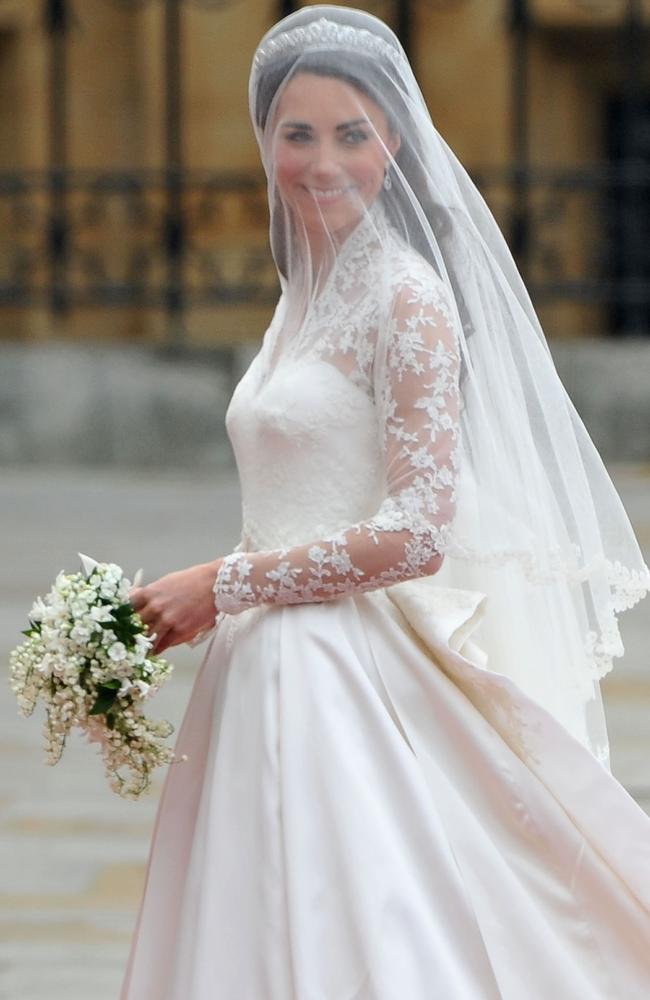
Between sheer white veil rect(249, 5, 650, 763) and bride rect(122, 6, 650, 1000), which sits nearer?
bride rect(122, 6, 650, 1000)

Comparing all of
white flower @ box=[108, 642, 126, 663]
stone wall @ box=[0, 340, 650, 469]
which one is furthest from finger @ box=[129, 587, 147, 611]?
stone wall @ box=[0, 340, 650, 469]

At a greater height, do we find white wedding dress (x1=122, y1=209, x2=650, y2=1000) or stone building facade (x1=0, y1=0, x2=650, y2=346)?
stone building facade (x1=0, y1=0, x2=650, y2=346)

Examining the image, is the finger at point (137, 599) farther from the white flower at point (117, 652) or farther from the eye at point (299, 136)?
the eye at point (299, 136)

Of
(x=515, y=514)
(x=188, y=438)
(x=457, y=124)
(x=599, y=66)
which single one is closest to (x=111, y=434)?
(x=188, y=438)

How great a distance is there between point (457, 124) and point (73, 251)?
2691 mm

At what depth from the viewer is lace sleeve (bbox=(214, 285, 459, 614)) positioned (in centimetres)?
271

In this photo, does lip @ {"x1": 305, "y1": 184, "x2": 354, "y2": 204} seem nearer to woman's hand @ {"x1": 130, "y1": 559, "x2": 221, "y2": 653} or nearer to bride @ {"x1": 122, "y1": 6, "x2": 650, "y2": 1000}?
bride @ {"x1": 122, "y1": 6, "x2": 650, "y2": 1000}

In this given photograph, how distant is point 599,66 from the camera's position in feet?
45.5

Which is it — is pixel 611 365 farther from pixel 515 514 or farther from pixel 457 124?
pixel 515 514

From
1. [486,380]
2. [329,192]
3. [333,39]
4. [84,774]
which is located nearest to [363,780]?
[486,380]

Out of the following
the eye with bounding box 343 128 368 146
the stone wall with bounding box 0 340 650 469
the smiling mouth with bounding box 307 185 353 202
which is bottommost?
the smiling mouth with bounding box 307 185 353 202

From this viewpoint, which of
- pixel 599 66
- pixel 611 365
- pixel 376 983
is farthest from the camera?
pixel 599 66

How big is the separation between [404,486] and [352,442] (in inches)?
5.6

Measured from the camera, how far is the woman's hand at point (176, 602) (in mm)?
2805
